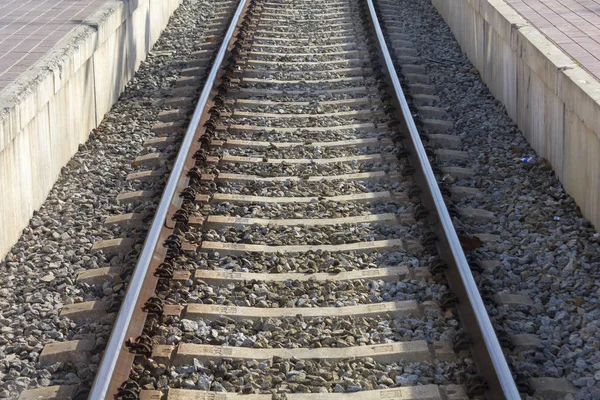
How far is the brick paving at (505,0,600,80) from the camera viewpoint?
25.5 feet

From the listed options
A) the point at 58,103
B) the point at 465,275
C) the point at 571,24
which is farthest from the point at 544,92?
the point at 58,103

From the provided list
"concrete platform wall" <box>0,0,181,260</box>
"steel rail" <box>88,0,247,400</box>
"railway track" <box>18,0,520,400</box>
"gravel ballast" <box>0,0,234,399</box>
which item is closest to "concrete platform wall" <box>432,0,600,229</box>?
"railway track" <box>18,0,520,400</box>

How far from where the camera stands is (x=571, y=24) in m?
8.94

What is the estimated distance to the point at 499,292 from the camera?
18.2 feet

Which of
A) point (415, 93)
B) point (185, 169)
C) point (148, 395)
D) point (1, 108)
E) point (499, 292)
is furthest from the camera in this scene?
point (415, 93)

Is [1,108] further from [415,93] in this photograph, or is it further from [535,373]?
[415,93]

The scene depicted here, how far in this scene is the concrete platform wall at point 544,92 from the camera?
21.5 ft

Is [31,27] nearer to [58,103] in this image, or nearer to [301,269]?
[58,103]

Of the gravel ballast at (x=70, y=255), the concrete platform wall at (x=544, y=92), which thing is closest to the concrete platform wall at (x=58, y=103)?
the gravel ballast at (x=70, y=255)

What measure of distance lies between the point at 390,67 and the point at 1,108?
14.8ft

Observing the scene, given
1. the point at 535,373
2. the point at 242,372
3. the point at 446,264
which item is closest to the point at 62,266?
the point at 242,372

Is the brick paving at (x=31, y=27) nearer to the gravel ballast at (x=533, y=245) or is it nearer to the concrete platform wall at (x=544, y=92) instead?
the gravel ballast at (x=533, y=245)

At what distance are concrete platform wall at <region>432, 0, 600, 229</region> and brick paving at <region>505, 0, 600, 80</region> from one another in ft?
0.35

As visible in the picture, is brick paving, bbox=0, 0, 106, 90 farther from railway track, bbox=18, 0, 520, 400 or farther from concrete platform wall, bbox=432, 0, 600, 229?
concrete platform wall, bbox=432, 0, 600, 229
